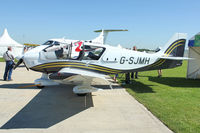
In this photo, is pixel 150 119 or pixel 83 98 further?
pixel 83 98

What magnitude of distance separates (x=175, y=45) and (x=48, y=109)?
6.21m

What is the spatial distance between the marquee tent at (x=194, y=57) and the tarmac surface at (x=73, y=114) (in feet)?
20.8

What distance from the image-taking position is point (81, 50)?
5.59 m

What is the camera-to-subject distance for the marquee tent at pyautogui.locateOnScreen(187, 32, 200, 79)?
9.15 meters

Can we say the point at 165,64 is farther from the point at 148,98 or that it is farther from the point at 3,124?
the point at 3,124

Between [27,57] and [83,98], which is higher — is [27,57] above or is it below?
above

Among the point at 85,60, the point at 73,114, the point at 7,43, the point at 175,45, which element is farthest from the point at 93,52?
the point at 7,43

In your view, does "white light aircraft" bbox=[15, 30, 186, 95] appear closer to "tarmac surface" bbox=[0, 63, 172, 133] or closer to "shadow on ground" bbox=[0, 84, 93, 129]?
"shadow on ground" bbox=[0, 84, 93, 129]

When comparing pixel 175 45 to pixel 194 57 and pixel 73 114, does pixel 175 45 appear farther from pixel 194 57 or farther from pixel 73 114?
pixel 73 114

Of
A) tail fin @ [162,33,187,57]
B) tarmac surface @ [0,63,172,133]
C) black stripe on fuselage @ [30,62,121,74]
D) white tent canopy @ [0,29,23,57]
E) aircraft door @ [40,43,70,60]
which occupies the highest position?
white tent canopy @ [0,29,23,57]

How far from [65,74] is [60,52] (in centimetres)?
143

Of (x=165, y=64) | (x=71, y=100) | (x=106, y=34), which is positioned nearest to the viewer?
(x=71, y=100)

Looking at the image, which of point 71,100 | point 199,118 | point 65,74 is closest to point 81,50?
point 65,74

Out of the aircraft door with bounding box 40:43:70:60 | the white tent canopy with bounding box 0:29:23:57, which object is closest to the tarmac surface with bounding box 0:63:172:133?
the aircraft door with bounding box 40:43:70:60
